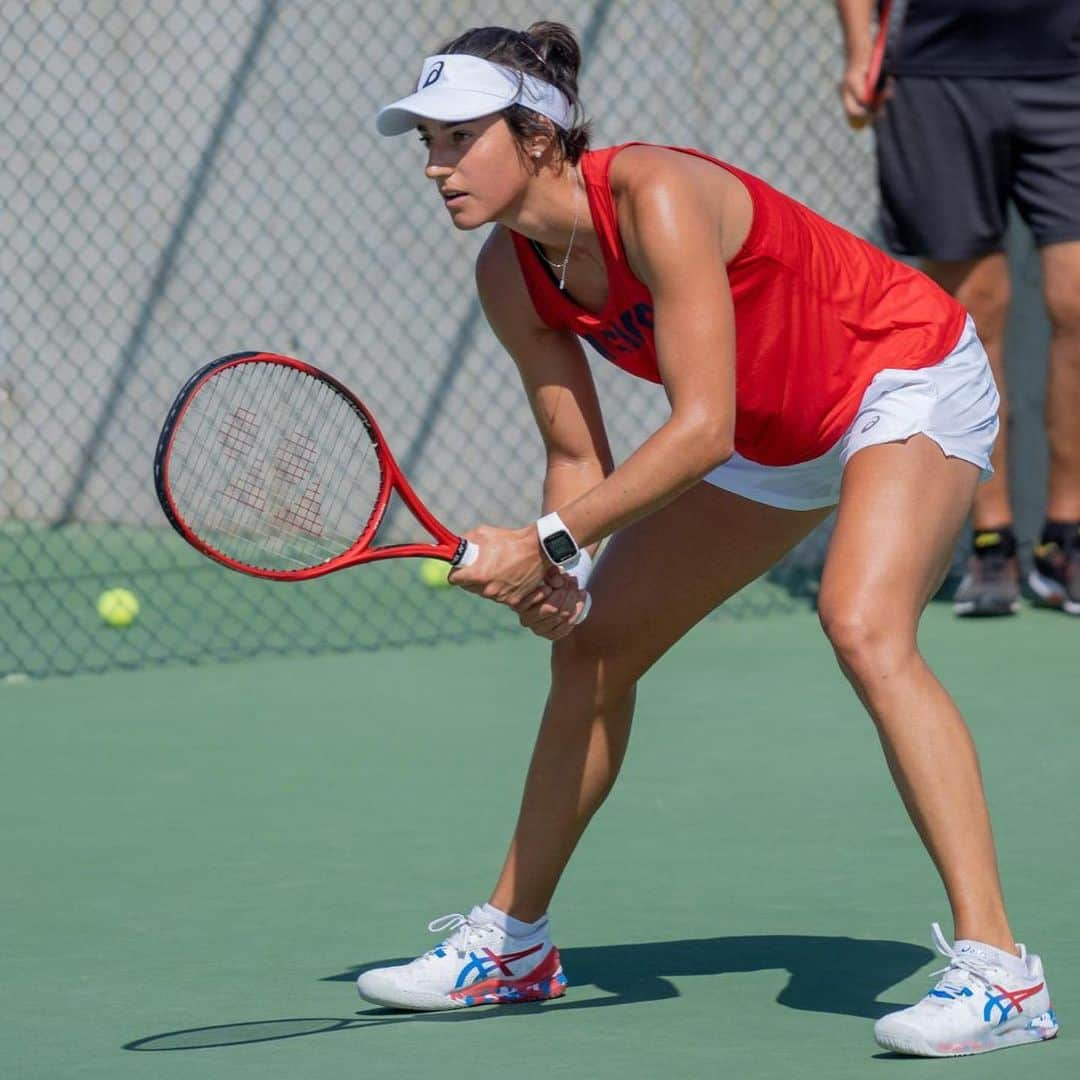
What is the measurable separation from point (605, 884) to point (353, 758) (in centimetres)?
111

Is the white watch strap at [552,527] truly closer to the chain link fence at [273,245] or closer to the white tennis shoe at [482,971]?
the white tennis shoe at [482,971]

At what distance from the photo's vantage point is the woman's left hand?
3180 mm

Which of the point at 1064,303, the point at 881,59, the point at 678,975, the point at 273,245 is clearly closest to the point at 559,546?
the point at 678,975

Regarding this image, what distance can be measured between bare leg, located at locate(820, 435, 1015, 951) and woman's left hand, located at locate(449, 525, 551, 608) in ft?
1.28

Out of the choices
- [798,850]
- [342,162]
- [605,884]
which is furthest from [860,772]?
[342,162]

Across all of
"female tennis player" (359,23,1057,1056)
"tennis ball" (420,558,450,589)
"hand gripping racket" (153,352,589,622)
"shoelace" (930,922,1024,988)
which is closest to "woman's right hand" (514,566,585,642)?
"female tennis player" (359,23,1057,1056)

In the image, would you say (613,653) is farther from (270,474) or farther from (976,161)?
(976,161)

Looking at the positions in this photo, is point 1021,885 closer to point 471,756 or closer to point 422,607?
point 471,756

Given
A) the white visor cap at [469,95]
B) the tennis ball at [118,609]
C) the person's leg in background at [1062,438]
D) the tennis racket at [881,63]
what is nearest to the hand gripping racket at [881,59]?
the tennis racket at [881,63]

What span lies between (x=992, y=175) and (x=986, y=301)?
333 millimetres

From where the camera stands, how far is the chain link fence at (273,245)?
291 inches

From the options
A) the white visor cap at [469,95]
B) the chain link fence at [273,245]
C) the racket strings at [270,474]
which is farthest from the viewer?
the chain link fence at [273,245]

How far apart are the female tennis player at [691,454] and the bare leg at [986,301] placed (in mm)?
2947

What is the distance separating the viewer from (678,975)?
351 cm
